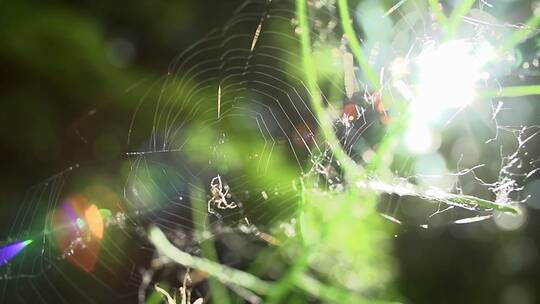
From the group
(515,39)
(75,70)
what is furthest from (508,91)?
(75,70)

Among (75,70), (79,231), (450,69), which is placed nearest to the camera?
(450,69)

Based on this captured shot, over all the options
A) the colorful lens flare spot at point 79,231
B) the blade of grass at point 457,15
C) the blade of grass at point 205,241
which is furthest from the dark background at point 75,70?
the blade of grass at point 457,15

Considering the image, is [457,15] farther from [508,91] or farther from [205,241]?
[205,241]

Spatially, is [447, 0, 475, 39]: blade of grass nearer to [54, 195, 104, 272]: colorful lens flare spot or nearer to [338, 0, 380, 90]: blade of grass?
[338, 0, 380, 90]: blade of grass

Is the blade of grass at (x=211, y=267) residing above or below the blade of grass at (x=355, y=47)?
below

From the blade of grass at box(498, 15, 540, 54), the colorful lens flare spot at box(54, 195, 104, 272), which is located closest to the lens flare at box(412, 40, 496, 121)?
the blade of grass at box(498, 15, 540, 54)

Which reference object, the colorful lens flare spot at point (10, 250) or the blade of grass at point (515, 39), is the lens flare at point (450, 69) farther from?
the colorful lens flare spot at point (10, 250)
